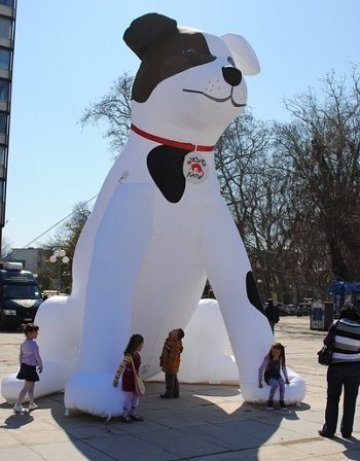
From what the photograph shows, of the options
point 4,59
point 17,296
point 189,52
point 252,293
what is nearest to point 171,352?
point 252,293

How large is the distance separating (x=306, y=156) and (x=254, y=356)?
2099 cm

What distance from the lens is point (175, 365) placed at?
23.1 ft

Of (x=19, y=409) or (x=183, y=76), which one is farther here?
(x=183, y=76)

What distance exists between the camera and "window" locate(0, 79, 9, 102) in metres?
37.8

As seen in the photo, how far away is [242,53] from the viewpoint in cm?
760

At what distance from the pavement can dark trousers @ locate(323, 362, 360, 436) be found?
141mm

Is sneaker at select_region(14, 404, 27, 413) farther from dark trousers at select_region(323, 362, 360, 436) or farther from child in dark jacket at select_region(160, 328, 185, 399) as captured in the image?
dark trousers at select_region(323, 362, 360, 436)

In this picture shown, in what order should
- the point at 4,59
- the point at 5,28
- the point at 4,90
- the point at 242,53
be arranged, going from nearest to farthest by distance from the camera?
the point at 242,53
the point at 4,90
the point at 4,59
the point at 5,28

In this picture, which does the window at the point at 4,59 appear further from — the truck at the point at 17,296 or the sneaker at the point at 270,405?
the sneaker at the point at 270,405

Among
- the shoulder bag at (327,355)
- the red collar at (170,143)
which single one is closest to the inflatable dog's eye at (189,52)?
the red collar at (170,143)

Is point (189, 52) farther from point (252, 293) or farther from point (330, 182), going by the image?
point (330, 182)

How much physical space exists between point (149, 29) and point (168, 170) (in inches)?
65.1

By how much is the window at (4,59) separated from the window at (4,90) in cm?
93

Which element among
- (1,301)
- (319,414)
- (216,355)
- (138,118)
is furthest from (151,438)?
(1,301)
